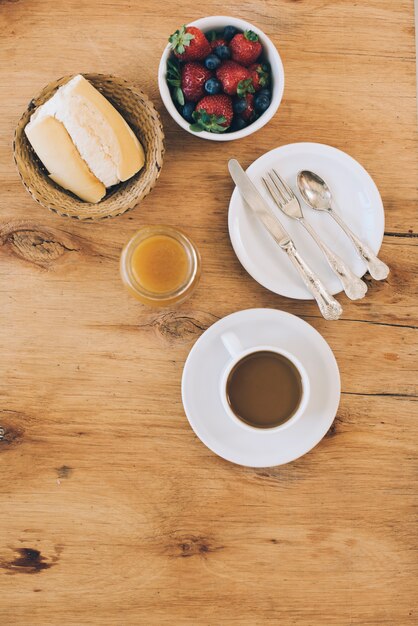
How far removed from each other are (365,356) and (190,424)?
1.19 ft

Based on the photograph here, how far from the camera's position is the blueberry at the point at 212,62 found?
1.00 m

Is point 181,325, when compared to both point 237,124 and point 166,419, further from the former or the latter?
point 237,124

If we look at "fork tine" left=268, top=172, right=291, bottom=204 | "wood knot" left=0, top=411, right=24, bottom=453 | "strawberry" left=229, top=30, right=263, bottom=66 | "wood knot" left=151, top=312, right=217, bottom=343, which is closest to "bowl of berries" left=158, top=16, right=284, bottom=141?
"strawberry" left=229, top=30, right=263, bottom=66

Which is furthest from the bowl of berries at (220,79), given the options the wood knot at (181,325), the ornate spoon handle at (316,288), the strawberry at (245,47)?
the wood knot at (181,325)

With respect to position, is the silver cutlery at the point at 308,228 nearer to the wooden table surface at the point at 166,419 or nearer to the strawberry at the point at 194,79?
the wooden table surface at the point at 166,419

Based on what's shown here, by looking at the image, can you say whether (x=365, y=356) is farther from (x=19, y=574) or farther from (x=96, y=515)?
(x=19, y=574)

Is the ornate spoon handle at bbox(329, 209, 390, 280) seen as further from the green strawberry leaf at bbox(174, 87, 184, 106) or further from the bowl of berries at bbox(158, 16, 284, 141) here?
the green strawberry leaf at bbox(174, 87, 184, 106)

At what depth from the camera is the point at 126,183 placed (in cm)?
107

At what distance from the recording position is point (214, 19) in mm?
1020

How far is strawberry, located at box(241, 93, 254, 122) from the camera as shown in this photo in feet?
3.35

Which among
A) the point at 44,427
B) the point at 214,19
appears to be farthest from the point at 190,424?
the point at 214,19

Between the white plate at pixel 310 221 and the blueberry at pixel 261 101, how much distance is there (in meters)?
0.08

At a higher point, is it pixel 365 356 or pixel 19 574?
pixel 365 356

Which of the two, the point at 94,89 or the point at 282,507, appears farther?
the point at 282,507
